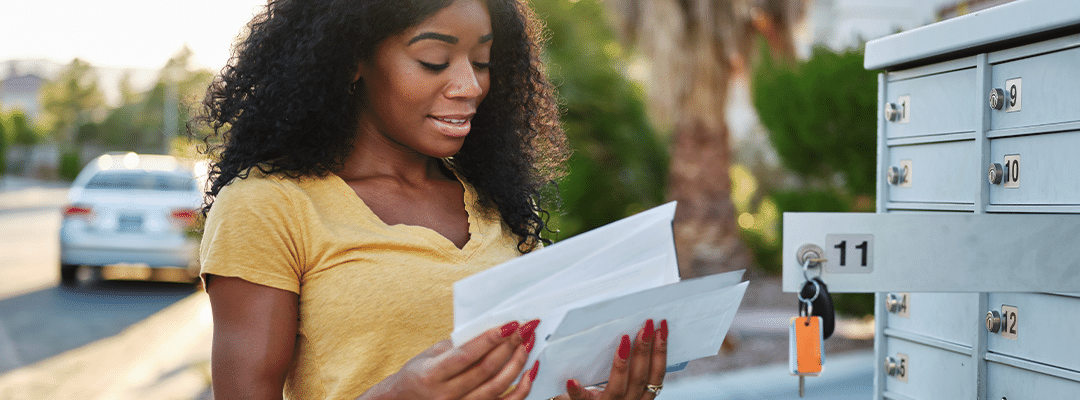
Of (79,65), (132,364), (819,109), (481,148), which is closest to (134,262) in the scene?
(132,364)

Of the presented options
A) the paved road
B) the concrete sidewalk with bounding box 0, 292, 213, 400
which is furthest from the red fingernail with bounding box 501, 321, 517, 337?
the paved road

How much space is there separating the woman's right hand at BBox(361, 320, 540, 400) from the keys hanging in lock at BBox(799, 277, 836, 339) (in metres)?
0.59

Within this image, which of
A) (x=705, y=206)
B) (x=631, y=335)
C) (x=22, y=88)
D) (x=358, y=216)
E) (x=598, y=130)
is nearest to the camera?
(x=631, y=335)

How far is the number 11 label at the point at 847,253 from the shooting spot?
1610 millimetres

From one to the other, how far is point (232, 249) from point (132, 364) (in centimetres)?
571

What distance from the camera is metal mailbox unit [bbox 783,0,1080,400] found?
1.62 metres

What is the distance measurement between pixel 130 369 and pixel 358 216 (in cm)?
548

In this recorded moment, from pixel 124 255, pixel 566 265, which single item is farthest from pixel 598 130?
Result: pixel 566 265

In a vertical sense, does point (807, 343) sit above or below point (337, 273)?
below

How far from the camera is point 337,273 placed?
152cm

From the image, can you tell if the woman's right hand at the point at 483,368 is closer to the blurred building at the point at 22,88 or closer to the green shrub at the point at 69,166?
the green shrub at the point at 69,166

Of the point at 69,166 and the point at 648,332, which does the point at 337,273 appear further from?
the point at 69,166

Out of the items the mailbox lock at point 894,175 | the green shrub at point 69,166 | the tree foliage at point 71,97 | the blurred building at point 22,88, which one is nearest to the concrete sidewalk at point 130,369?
the mailbox lock at point 894,175

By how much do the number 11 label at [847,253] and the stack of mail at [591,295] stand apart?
0.32 meters
